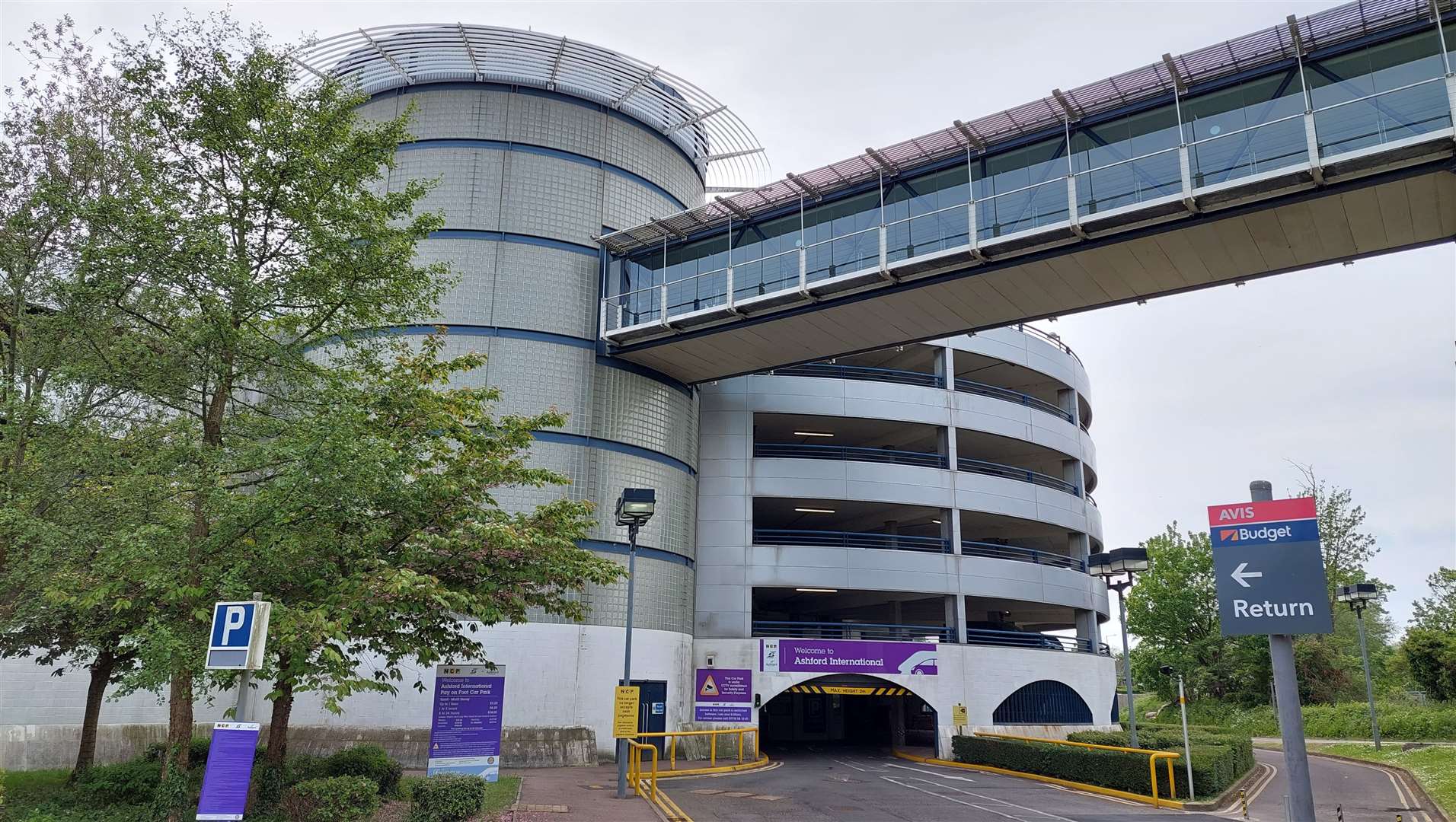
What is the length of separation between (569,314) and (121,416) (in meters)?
15.7

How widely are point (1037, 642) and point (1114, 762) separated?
46.6ft

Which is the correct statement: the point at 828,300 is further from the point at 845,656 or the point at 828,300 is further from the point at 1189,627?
the point at 1189,627

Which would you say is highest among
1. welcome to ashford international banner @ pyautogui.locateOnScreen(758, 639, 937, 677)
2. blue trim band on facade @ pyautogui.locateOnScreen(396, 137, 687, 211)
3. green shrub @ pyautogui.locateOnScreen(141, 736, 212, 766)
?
blue trim band on facade @ pyautogui.locateOnScreen(396, 137, 687, 211)

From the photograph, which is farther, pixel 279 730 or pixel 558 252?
pixel 558 252

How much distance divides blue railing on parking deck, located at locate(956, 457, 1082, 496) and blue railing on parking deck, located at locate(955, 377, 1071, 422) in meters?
2.70

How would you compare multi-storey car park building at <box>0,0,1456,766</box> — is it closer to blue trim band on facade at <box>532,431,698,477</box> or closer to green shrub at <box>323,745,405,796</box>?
blue trim band on facade at <box>532,431,698,477</box>

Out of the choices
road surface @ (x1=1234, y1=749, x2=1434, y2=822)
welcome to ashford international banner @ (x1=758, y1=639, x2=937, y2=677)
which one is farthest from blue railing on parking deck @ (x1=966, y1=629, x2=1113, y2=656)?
road surface @ (x1=1234, y1=749, x2=1434, y2=822)

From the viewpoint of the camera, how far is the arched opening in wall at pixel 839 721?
132 ft

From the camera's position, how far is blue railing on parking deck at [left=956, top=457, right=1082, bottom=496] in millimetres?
37344

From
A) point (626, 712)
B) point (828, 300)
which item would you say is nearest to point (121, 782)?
point (626, 712)

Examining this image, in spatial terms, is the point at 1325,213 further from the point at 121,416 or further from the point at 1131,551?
the point at 121,416

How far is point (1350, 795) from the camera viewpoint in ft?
76.8

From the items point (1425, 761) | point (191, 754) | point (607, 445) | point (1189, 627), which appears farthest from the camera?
point (1189, 627)

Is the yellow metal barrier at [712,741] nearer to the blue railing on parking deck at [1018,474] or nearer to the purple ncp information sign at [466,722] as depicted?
the purple ncp information sign at [466,722]
